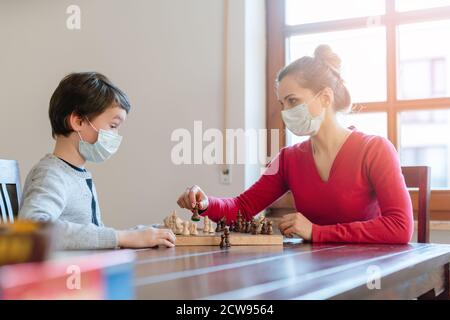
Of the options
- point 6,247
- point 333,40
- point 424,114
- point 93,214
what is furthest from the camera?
point 333,40

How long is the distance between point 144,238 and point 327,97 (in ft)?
2.94

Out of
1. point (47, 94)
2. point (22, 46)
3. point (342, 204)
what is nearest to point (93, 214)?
point (342, 204)

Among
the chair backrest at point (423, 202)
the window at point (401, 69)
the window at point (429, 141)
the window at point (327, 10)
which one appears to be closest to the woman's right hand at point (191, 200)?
the chair backrest at point (423, 202)

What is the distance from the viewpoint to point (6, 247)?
1.73 feet

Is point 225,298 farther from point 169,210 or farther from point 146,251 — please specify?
point 169,210

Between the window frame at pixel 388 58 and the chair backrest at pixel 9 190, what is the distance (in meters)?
1.41

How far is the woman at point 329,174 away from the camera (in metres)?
1.62

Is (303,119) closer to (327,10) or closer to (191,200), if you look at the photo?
(191,200)

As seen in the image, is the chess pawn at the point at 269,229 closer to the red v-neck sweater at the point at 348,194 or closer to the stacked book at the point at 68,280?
the red v-neck sweater at the point at 348,194

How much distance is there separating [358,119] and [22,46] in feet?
6.75

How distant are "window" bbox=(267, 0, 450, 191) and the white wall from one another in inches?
18.2

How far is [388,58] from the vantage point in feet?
8.94

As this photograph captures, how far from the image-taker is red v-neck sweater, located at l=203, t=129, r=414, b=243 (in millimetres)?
1618
